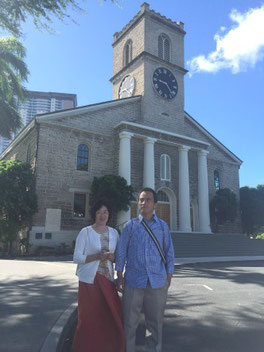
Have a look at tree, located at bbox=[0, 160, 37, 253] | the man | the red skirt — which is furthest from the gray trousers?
tree, located at bbox=[0, 160, 37, 253]

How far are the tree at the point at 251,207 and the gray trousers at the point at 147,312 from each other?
27649 mm

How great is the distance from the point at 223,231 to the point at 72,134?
1576 centimetres

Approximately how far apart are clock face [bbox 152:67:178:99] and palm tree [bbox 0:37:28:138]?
13.2 meters

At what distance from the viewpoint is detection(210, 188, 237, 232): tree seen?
85.2ft

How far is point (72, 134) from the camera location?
21.9 meters

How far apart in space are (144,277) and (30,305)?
3.24 m

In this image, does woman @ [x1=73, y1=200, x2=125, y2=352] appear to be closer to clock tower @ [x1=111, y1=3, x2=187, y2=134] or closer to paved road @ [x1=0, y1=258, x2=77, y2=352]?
paved road @ [x1=0, y1=258, x2=77, y2=352]

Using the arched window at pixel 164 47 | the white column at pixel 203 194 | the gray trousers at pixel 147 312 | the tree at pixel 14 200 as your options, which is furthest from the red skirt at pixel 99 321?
the arched window at pixel 164 47

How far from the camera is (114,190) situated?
64.3 feet

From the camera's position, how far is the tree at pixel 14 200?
17719mm

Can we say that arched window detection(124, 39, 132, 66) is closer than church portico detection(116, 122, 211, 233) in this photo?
No

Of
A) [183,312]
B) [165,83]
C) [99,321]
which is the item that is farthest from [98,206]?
[165,83]

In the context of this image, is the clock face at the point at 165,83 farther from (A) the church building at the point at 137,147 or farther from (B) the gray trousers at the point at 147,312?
(B) the gray trousers at the point at 147,312

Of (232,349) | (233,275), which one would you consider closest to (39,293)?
(232,349)
